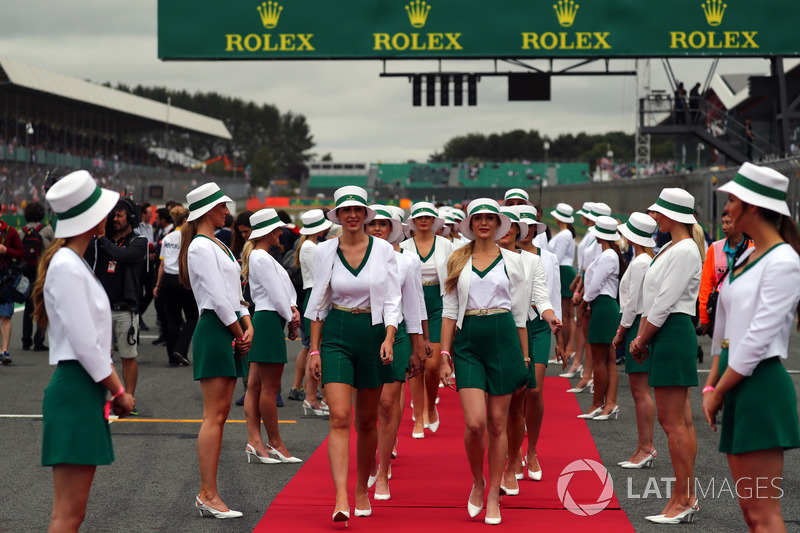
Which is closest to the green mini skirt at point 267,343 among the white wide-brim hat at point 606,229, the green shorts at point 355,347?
the green shorts at point 355,347

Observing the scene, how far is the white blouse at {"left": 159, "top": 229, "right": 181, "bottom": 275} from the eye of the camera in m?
13.2

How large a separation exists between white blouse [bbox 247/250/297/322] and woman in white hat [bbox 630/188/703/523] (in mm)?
2878

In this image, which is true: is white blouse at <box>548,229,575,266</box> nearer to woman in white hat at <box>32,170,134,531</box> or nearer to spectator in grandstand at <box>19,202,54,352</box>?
spectator in grandstand at <box>19,202,54,352</box>

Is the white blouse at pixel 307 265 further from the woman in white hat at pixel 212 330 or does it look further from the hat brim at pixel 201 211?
the hat brim at pixel 201 211

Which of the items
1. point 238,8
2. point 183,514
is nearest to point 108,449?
point 183,514

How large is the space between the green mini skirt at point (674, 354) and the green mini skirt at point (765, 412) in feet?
5.71

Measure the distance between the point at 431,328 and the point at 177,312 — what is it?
17.6 feet

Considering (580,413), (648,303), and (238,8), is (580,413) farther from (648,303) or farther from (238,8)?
(238,8)

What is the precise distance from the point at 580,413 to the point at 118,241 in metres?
4.76

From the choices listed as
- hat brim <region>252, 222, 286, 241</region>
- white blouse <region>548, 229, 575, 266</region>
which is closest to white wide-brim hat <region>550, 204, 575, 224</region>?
white blouse <region>548, 229, 575, 266</region>

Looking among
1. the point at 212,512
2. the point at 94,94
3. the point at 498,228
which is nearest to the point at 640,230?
the point at 498,228

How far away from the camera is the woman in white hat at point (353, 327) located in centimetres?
609

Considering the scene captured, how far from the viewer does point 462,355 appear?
6.28 m

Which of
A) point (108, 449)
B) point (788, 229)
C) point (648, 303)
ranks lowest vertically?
point (108, 449)
